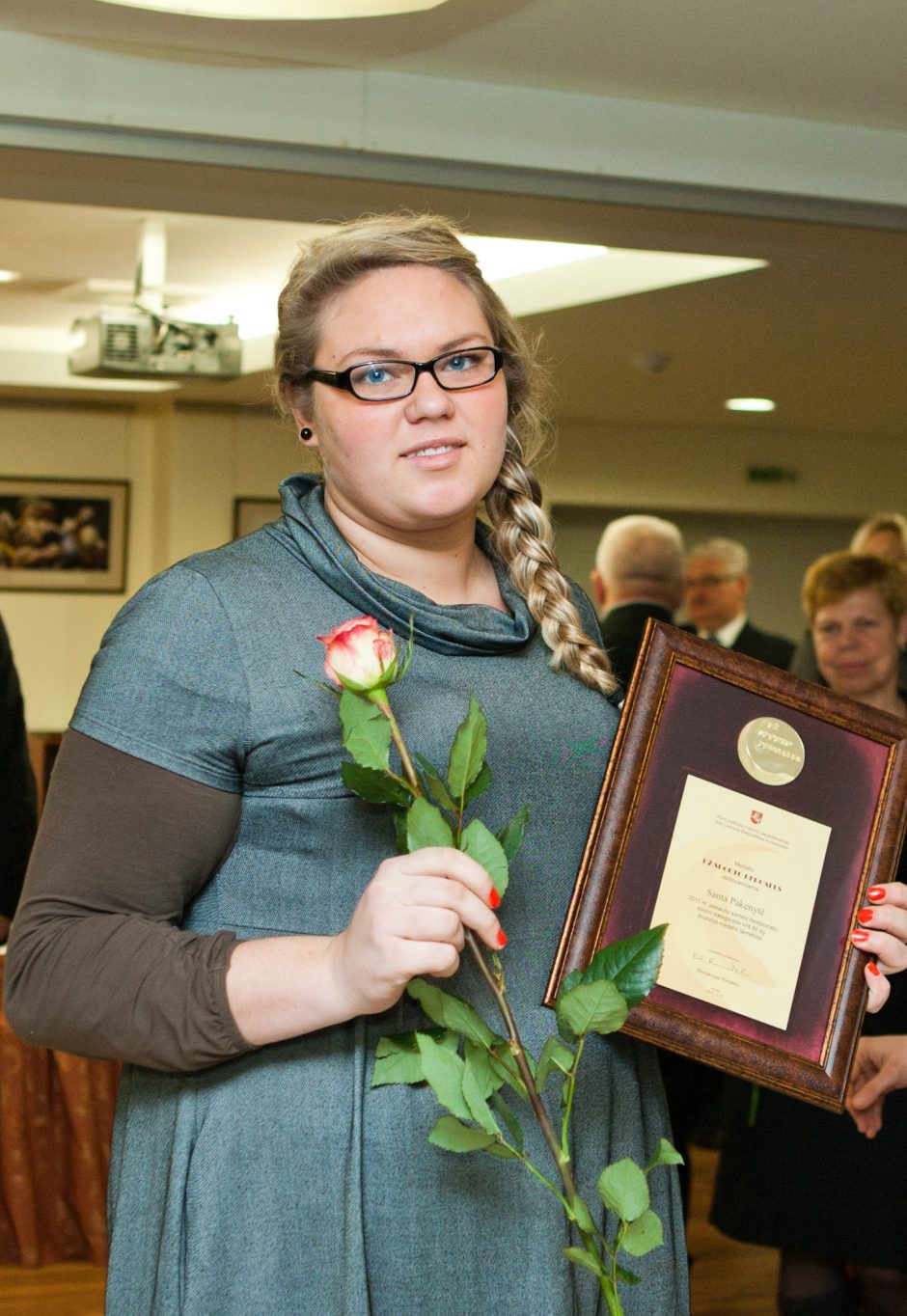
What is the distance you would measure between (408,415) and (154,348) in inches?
178

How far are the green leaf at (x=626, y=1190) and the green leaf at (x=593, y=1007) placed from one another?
0.10m

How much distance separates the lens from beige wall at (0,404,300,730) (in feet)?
29.3

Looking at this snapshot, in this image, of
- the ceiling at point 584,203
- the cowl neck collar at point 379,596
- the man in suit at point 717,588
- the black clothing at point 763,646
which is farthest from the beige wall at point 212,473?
the cowl neck collar at point 379,596

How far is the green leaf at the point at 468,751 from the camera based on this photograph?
1.12 meters

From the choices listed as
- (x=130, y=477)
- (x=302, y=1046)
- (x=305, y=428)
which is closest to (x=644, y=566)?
(x=305, y=428)

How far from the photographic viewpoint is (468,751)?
1.13 meters

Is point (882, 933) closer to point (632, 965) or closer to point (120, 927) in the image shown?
point (632, 965)

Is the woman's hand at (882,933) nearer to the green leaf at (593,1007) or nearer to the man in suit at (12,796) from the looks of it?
the green leaf at (593,1007)

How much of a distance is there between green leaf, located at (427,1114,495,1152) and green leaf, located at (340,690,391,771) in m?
0.26

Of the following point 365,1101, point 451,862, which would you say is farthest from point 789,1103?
point 451,862

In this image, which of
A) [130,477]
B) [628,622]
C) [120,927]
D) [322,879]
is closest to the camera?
[120,927]

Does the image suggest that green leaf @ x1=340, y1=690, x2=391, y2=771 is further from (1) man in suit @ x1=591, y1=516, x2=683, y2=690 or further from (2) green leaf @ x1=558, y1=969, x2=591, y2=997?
(1) man in suit @ x1=591, y1=516, x2=683, y2=690

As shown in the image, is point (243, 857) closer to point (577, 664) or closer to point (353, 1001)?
point (353, 1001)

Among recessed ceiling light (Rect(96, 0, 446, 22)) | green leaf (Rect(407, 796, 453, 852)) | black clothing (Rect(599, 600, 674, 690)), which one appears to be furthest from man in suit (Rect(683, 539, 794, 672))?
green leaf (Rect(407, 796, 453, 852))
